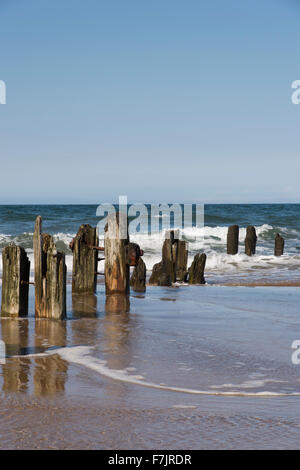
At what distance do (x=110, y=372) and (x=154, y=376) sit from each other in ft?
1.38

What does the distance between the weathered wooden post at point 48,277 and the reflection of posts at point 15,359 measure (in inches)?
13.9

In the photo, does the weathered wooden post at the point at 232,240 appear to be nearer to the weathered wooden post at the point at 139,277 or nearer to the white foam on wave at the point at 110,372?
the weathered wooden post at the point at 139,277

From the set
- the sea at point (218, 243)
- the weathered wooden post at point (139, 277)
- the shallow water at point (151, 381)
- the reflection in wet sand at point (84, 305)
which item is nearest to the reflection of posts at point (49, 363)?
the shallow water at point (151, 381)

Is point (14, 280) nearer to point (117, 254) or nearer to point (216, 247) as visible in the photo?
point (117, 254)

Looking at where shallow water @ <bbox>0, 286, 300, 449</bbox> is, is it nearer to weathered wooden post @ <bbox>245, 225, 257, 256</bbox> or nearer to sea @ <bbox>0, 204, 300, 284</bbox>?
sea @ <bbox>0, 204, 300, 284</bbox>

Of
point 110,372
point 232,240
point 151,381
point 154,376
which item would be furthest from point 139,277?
point 232,240

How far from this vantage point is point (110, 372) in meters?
5.43

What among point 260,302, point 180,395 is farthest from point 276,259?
point 180,395

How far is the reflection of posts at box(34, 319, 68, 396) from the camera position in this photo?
16.0 feet

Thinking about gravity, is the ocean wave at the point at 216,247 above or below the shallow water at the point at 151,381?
below

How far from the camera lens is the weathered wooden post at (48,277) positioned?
25.2ft

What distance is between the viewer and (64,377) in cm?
519

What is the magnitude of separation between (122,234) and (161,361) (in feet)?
13.6

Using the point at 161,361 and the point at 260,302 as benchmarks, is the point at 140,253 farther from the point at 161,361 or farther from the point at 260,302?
the point at 161,361
